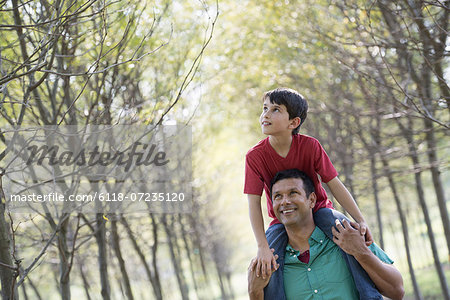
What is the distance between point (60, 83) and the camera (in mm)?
6871

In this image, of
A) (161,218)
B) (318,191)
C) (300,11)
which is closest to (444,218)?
(300,11)

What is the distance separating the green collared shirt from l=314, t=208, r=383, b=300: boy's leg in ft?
0.24

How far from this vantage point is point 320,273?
159 inches

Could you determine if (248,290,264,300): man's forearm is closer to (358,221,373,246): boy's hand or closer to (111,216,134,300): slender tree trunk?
(358,221,373,246): boy's hand

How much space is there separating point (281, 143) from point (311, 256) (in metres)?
0.91

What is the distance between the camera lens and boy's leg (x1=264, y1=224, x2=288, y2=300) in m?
3.99

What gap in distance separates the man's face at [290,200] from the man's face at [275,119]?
0.41 m

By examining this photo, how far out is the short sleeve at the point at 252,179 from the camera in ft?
13.4

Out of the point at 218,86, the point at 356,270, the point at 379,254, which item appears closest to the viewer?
the point at 356,270

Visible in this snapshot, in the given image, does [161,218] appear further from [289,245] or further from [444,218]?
[289,245]

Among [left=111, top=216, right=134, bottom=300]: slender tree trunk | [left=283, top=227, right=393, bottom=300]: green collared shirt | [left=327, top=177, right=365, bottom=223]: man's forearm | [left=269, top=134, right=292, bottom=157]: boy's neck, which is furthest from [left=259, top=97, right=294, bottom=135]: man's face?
[left=111, top=216, right=134, bottom=300]: slender tree trunk

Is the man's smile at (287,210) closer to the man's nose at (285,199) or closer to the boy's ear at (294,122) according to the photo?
the man's nose at (285,199)

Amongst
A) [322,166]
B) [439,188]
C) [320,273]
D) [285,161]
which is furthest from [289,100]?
[439,188]

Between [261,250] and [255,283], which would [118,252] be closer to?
[255,283]
